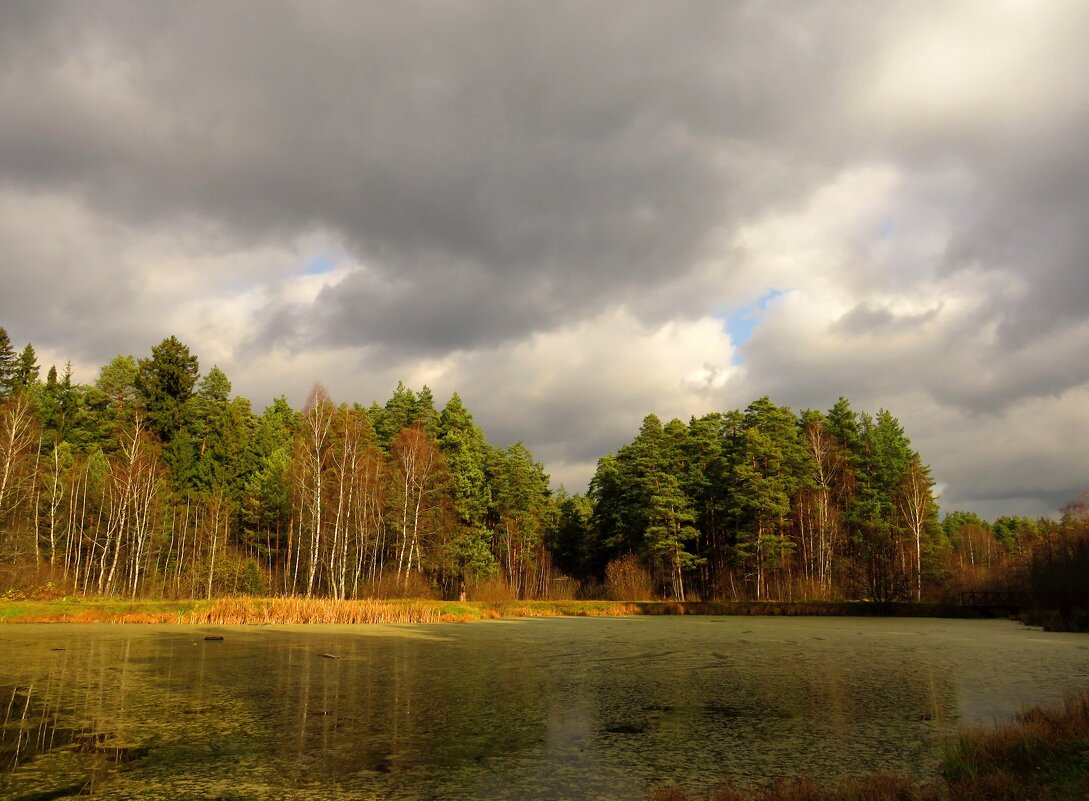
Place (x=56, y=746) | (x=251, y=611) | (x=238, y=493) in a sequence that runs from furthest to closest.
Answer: (x=238, y=493), (x=251, y=611), (x=56, y=746)

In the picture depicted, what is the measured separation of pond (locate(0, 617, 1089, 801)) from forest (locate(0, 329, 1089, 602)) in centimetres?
2143

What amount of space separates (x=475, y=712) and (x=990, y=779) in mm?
8021

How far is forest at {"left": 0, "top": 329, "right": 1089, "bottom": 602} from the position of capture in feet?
148

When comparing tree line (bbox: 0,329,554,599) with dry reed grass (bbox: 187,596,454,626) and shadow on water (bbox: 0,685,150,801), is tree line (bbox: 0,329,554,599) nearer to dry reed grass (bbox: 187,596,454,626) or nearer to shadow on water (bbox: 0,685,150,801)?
dry reed grass (bbox: 187,596,454,626)

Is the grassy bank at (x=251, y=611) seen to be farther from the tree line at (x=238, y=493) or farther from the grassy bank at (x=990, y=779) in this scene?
the grassy bank at (x=990, y=779)

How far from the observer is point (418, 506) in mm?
48500

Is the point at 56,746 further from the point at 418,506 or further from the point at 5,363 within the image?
the point at 5,363

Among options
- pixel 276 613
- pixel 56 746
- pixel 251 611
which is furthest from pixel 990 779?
pixel 251 611

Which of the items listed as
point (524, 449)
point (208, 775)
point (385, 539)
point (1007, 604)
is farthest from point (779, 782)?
point (524, 449)

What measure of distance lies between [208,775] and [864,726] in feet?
32.1

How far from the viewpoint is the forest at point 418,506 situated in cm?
4519

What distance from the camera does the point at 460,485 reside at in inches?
2170

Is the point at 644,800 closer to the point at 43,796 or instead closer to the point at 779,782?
the point at 779,782

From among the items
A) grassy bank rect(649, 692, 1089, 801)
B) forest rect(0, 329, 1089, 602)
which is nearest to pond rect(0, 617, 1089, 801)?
grassy bank rect(649, 692, 1089, 801)
